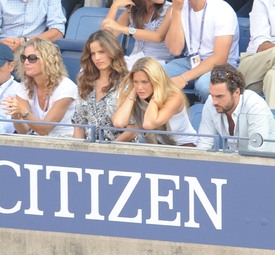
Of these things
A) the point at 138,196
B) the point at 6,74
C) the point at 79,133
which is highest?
the point at 6,74

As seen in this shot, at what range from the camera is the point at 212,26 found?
869 cm

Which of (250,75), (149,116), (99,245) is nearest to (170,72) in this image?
(250,75)

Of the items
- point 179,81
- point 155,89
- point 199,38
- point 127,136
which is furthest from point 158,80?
point 199,38

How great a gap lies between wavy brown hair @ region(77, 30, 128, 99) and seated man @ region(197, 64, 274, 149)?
2.42 feet

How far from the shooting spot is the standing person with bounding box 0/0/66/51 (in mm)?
9586

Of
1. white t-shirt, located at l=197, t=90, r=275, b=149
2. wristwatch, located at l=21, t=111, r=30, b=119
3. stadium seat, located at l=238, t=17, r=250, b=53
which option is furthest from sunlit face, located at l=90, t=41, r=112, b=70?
stadium seat, located at l=238, t=17, r=250, b=53

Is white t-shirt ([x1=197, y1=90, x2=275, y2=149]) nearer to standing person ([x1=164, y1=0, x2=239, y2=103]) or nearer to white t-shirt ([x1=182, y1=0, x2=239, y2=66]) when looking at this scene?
standing person ([x1=164, y1=0, x2=239, y2=103])

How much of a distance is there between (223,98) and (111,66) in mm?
971

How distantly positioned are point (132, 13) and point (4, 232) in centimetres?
251

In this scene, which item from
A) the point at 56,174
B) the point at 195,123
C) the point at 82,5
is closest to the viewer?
the point at 56,174

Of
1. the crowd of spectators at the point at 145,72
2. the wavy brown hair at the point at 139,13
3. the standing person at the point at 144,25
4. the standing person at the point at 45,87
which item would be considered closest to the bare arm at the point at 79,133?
the crowd of spectators at the point at 145,72

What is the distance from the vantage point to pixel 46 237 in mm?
7379

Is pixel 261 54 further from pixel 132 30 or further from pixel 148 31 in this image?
pixel 132 30

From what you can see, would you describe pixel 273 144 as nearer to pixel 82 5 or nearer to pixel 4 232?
pixel 4 232
